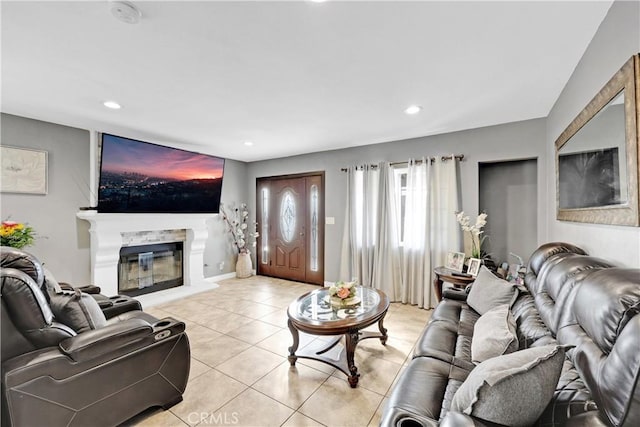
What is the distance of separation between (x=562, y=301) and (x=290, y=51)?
2.13 meters

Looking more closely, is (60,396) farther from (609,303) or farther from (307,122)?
(307,122)

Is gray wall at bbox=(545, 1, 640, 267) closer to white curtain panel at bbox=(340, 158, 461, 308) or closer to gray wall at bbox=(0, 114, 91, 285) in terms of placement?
white curtain panel at bbox=(340, 158, 461, 308)

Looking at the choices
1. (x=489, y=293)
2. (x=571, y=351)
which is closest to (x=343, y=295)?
(x=489, y=293)

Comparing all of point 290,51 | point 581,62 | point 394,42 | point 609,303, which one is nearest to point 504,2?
point 394,42

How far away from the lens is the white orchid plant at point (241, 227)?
561cm

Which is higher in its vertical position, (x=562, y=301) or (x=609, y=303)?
(x=609, y=303)

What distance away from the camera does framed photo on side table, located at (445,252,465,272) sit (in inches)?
130

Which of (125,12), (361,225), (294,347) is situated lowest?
(294,347)

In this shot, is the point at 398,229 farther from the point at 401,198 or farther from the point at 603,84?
the point at 603,84

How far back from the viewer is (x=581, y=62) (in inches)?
75.0

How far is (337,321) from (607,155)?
1974 millimetres

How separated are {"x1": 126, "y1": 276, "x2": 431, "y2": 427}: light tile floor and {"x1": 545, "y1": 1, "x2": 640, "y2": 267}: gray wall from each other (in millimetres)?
1656

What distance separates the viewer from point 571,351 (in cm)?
112

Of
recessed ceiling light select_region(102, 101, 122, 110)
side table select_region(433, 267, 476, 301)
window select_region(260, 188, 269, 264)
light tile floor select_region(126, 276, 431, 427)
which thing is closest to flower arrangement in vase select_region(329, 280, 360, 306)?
light tile floor select_region(126, 276, 431, 427)
